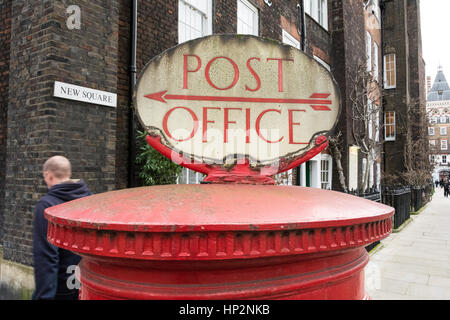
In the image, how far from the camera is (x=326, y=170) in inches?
508

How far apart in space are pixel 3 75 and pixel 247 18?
5.89 m

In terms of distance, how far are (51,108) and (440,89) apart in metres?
70.0

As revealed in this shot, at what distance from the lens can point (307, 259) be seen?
1.00 metres

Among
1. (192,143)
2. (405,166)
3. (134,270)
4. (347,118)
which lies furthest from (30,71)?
(405,166)

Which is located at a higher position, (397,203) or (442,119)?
(442,119)

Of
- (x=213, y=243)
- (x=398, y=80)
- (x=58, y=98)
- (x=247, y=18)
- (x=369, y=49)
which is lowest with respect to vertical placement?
(x=213, y=243)

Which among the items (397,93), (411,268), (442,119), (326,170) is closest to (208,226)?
(411,268)

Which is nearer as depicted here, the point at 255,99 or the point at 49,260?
the point at 255,99

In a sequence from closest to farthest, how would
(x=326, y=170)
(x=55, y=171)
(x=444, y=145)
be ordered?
(x=55, y=171) < (x=326, y=170) < (x=444, y=145)

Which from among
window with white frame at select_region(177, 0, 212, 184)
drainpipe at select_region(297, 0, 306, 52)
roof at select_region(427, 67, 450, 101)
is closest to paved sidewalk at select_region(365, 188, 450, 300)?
window with white frame at select_region(177, 0, 212, 184)

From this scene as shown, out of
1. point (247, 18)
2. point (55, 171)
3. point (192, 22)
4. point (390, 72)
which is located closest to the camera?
point (55, 171)

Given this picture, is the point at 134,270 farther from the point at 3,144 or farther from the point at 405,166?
the point at 405,166

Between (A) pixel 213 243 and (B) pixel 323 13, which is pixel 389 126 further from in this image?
(A) pixel 213 243
